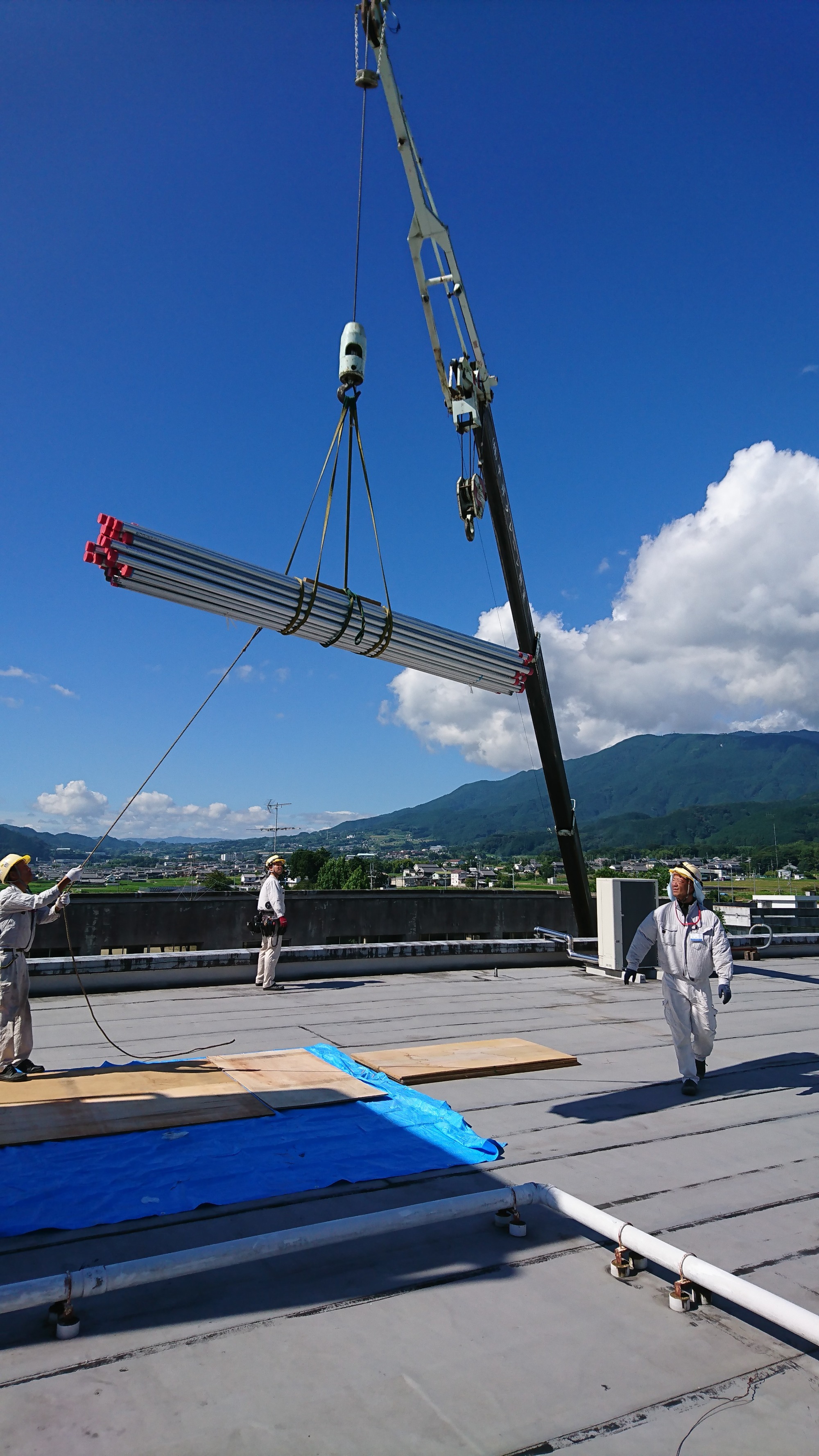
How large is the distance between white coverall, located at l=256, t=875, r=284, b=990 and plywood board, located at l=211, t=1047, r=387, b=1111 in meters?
3.36

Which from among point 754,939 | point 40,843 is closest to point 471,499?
point 754,939

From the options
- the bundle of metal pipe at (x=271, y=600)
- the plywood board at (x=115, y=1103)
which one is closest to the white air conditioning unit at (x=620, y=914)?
the bundle of metal pipe at (x=271, y=600)

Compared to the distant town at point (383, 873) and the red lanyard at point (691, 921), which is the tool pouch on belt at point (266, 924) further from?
A: the distant town at point (383, 873)

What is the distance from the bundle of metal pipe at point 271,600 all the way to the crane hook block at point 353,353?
240cm

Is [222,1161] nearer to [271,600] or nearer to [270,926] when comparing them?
[271,600]

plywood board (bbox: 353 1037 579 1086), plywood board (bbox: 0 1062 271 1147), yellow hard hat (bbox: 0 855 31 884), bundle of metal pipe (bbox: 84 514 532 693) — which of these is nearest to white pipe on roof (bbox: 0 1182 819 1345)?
plywood board (bbox: 0 1062 271 1147)

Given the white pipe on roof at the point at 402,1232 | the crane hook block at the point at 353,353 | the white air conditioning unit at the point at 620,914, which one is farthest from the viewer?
the white air conditioning unit at the point at 620,914

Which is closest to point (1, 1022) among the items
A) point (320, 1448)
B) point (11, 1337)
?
point (11, 1337)

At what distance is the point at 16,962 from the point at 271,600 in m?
4.09

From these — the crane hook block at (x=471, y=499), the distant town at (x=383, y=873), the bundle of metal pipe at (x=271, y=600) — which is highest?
the crane hook block at (x=471, y=499)

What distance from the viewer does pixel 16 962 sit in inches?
234

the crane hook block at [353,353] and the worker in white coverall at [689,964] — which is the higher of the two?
the crane hook block at [353,353]

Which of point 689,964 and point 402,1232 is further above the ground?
point 689,964

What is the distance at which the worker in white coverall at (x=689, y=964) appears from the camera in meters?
6.19
